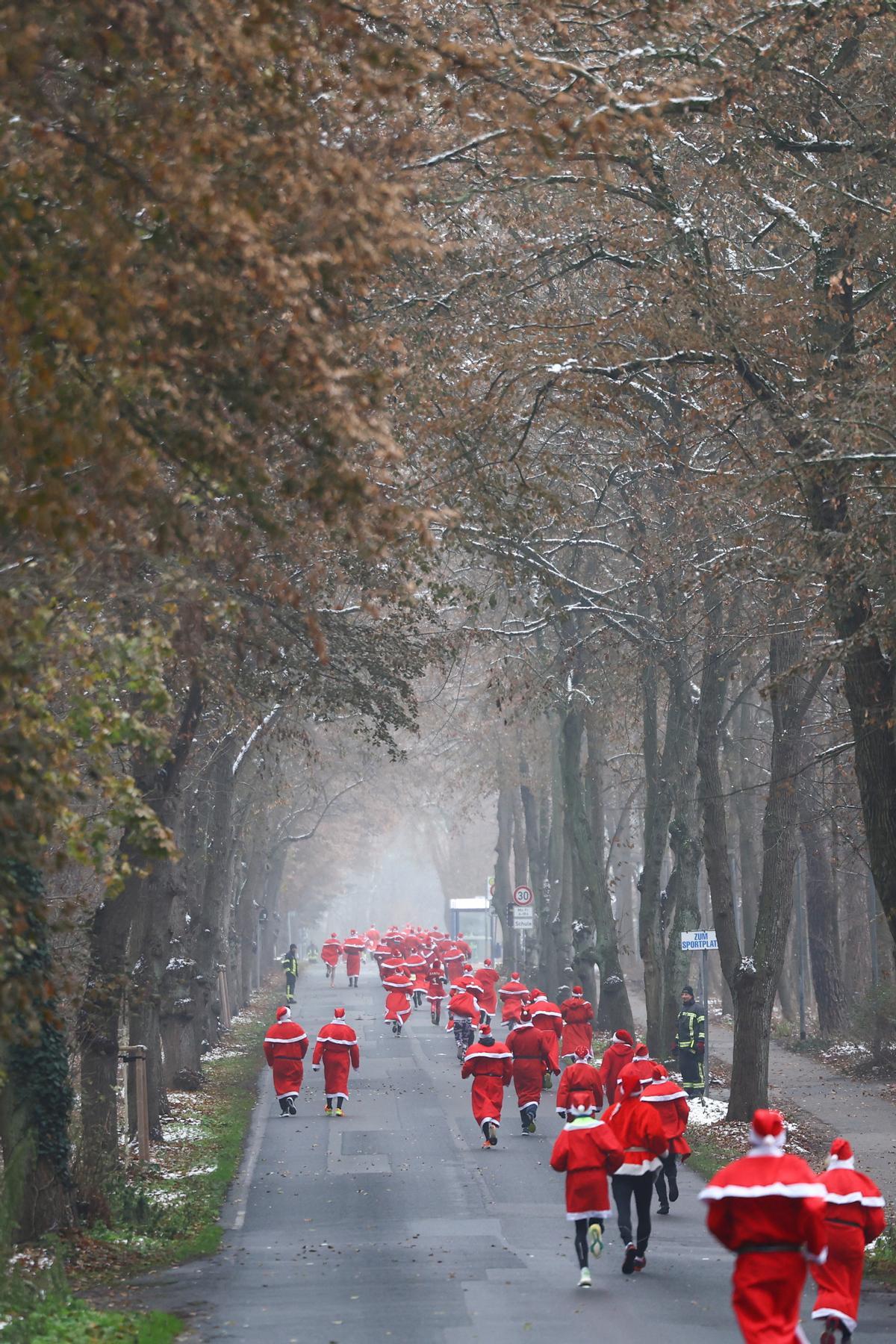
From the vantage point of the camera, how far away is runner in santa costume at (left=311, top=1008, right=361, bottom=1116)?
23406 mm

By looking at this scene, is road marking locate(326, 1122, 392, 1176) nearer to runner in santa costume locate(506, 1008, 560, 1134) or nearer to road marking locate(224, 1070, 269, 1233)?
road marking locate(224, 1070, 269, 1233)

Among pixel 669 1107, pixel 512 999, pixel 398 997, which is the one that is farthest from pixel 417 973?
pixel 669 1107

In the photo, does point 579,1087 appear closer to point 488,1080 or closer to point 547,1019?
point 488,1080

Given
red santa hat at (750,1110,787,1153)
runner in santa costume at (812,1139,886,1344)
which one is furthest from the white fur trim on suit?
runner in santa costume at (812,1139,886,1344)

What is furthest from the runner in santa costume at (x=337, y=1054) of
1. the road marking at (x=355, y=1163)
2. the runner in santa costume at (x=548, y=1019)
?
the runner in santa costume at (x=548, y=1019)

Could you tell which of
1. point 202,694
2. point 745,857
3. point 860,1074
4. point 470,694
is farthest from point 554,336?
point 470,694

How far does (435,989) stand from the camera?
42.5 metres

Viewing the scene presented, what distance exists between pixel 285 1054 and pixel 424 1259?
9.81 meters

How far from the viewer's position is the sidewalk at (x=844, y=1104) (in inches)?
796

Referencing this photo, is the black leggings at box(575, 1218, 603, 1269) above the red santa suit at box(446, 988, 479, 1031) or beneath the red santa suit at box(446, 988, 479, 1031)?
beneath

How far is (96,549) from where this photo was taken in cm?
944

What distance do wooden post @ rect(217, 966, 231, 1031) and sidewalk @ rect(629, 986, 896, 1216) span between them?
1062 cm

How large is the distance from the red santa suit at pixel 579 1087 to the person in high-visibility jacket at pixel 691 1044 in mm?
7443

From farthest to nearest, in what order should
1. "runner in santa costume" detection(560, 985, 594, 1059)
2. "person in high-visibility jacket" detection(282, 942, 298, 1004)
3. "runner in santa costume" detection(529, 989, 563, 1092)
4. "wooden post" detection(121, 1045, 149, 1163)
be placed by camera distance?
"person in high-visibility jacket" detection(282, 942, 298, 1004) → "runner in santa costume" detection(560, 985, 594, 1059) → "runner in santa costume" detection(529, 989, 563, 1092) → "wooden post" detection(121, 1045, 149, 1163)
